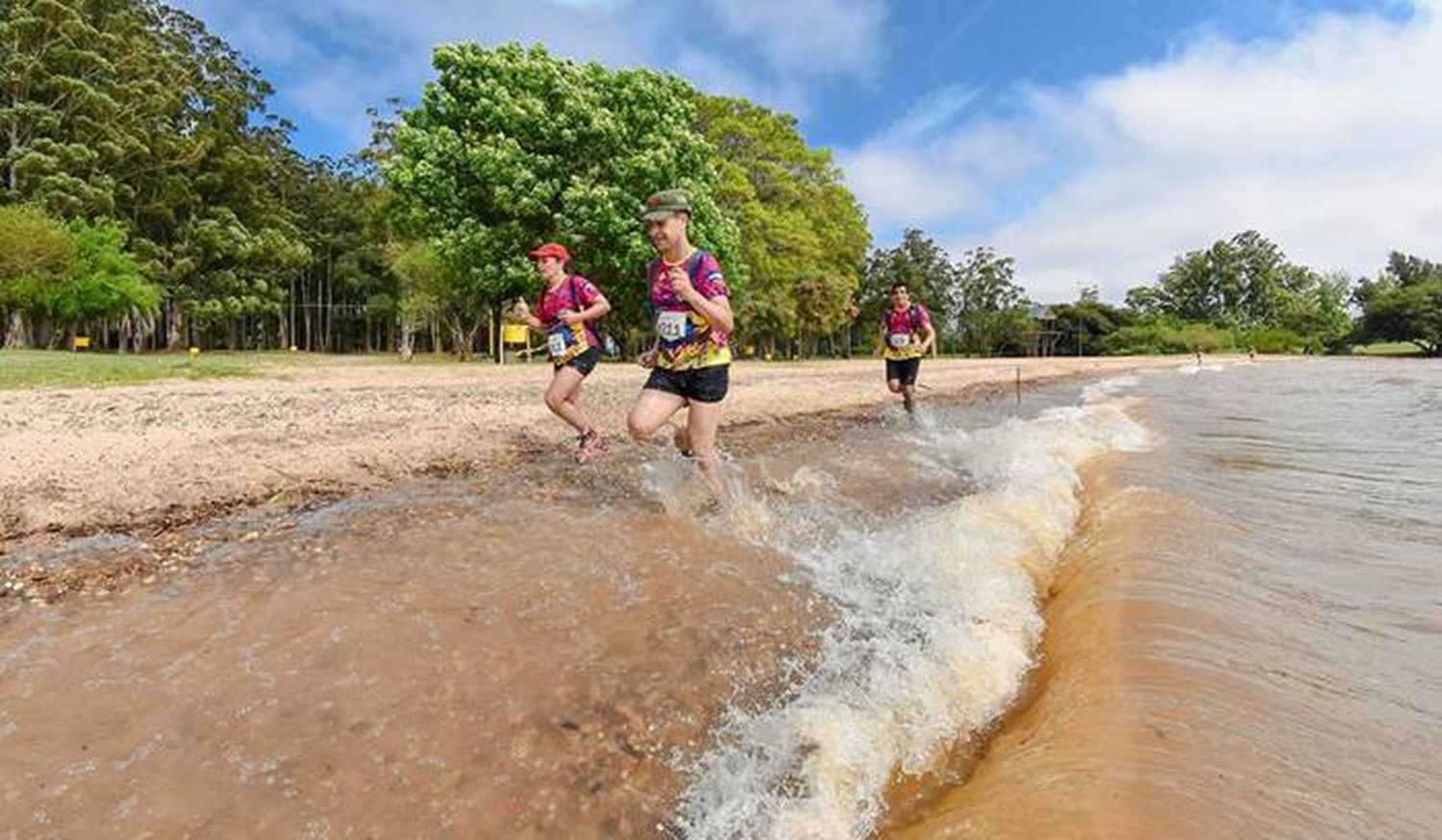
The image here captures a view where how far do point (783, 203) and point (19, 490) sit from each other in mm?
38021

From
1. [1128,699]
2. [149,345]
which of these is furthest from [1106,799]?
[149,345]

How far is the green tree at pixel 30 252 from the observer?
28.0 m

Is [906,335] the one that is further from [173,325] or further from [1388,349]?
[1388,349]

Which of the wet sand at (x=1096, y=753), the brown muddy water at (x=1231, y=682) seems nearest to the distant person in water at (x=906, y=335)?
the brown muddy water at (x=1231, y=682)

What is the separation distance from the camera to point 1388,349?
86.3m

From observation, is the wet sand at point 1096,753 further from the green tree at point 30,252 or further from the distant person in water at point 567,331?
the green tree at point 30,252

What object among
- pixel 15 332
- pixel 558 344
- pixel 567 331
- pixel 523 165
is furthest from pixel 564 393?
pixel 15 332

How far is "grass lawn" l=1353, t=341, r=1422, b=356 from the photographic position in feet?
256

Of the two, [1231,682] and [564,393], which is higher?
[564,393]

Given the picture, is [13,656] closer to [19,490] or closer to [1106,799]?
[19,490]

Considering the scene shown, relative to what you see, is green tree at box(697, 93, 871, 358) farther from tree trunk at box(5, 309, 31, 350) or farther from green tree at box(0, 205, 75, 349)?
tree trunk at box(5, 309, 31, 350)

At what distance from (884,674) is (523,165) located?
891 inches

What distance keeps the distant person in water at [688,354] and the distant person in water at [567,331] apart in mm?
1492

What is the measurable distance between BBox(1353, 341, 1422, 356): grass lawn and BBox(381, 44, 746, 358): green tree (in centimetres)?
8611
